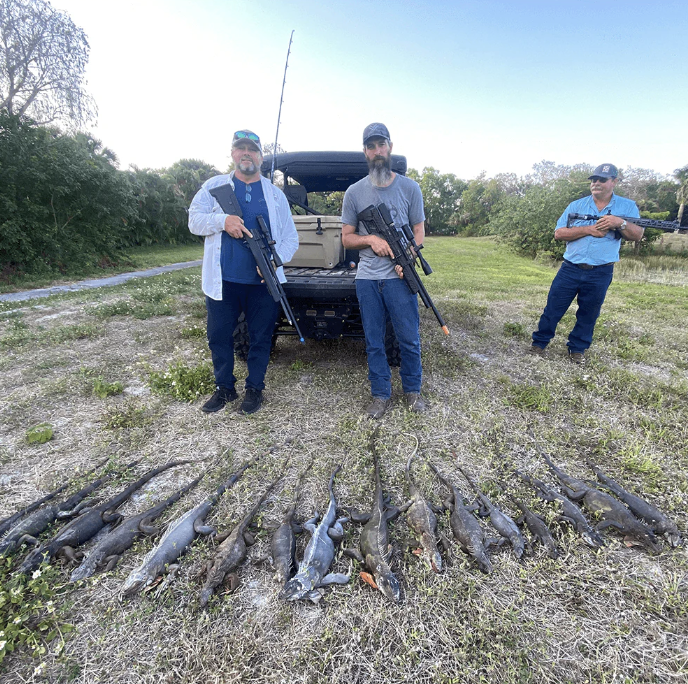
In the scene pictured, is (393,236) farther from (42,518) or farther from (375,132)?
(42,518)

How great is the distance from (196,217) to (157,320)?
4393 millimetres

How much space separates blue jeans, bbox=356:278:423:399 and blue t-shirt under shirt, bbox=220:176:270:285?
102 centimetres

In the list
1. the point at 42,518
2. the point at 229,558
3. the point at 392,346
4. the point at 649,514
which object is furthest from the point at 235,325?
the point at 649,514

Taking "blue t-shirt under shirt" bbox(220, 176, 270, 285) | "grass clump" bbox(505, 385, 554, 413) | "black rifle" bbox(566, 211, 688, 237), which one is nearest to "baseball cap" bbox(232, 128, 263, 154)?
"blue t-shirt under shirt" bbox(220, 176, 270, 285)

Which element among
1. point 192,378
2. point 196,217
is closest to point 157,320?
point 192,378

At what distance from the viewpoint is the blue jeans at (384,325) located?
3443mm

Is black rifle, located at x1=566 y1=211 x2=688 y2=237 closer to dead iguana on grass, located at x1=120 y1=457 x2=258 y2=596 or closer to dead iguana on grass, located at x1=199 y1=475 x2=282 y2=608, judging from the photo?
dead iguana on grass, located at x1=199 y1=475 x2=282 y2=608

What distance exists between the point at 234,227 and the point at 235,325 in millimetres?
936

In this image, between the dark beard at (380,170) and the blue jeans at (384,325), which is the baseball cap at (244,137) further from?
the blue jeans at (384,325)

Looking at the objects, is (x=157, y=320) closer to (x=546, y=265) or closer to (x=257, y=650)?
(x=257, y=650)

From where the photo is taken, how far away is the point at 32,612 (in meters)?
1.79

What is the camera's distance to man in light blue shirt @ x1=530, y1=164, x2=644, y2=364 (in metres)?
4.21

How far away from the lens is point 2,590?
1818mm

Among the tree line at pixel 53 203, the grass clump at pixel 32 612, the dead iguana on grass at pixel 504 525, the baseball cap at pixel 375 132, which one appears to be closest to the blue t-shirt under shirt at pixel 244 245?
the baseball cap at pixel 375 132
